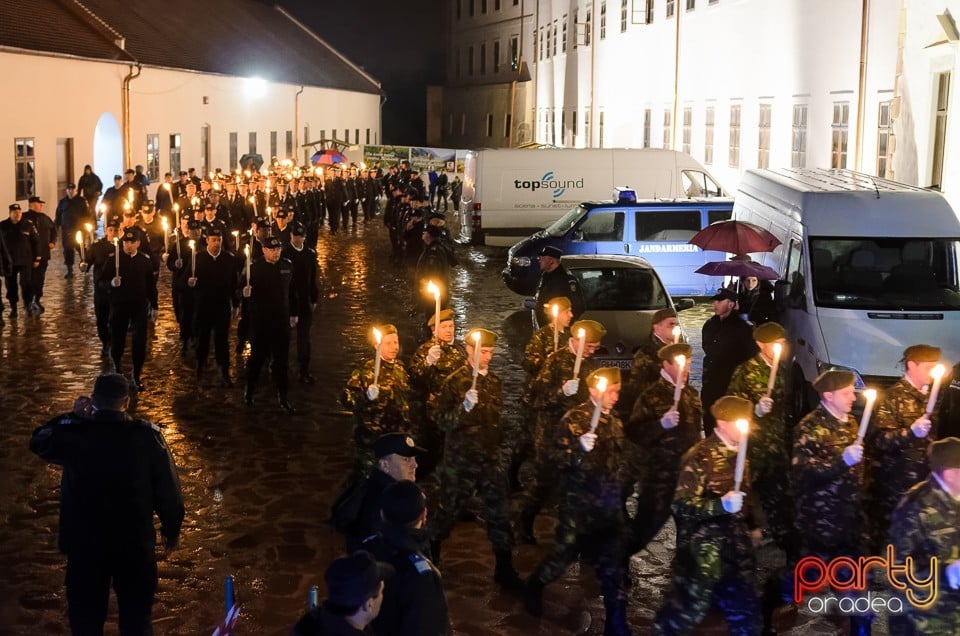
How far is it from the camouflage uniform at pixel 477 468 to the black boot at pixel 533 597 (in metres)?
0.47

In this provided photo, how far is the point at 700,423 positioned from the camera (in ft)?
27.3

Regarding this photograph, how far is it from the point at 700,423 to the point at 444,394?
68.4 inches

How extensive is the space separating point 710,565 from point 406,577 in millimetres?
1903

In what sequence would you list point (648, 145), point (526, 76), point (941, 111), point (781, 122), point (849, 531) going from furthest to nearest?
point (526, 76) → point (648, 145) → point (781, 122) → point (941, 111) → point (849, 531)

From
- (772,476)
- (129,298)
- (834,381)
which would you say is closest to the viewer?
(834,381)

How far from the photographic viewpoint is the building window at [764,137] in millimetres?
26750

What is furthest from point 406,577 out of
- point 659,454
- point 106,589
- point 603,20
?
point 603,20

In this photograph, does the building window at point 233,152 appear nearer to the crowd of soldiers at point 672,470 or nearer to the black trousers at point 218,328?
the black trousers at point 218,328

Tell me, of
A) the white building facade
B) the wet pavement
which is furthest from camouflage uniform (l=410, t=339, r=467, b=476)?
the white building facade

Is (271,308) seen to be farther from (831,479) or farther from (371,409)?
(831,479)

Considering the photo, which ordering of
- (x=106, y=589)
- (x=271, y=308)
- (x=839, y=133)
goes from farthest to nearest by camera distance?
(x=839, y=133) < (x=271, y=308) < (x=106, y=589)

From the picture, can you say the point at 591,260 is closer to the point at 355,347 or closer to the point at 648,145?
A: the point at 355,347

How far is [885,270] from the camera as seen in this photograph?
500 inches

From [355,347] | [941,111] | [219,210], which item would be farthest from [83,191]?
[941,111]
